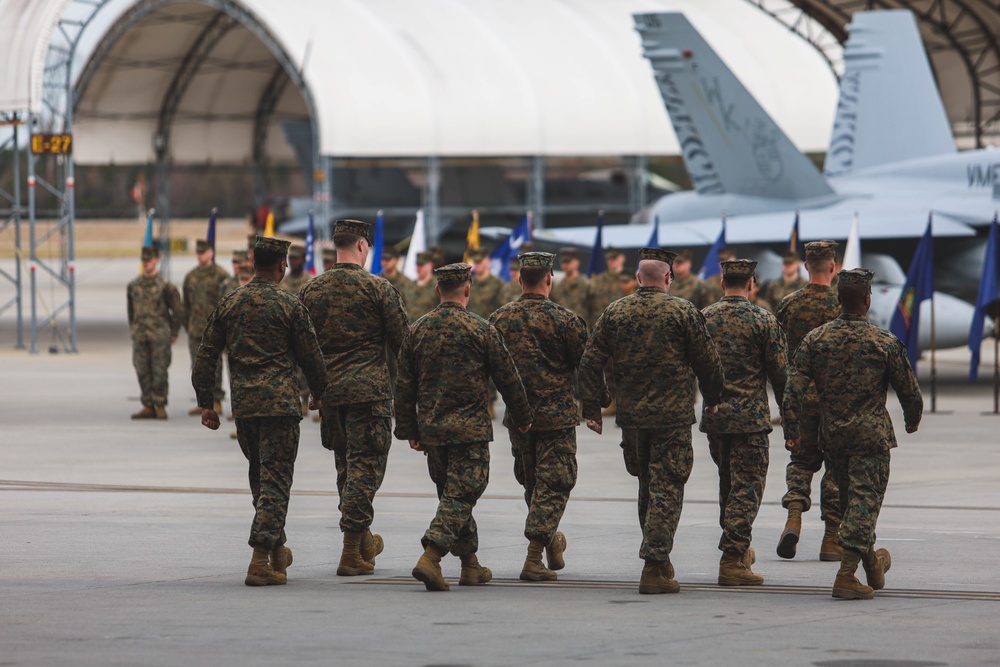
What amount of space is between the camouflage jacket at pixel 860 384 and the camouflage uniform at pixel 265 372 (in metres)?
2.61

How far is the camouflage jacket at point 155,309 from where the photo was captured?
16.9 meters

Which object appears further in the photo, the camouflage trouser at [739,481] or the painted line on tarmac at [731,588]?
the camouflage trouser at [739,481]

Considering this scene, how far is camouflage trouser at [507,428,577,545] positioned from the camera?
787 cm

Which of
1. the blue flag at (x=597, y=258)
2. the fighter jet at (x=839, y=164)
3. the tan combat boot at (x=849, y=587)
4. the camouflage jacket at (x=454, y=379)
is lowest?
the tan combat boot at (x=849, y=587)

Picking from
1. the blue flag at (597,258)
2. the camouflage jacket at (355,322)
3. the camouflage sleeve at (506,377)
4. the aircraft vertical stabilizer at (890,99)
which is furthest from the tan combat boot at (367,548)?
the aircraft vertical stabilizer at (890,99)

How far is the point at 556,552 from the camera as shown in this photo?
799 cm

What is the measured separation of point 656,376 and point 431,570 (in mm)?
1522

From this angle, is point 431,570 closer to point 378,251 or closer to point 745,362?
point 745,362

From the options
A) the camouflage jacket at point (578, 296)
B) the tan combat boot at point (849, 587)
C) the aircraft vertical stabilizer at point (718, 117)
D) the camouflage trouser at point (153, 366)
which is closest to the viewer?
the tan combat boot at point (849, 587)

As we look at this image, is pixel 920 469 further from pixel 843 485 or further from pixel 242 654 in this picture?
pixel 242 654

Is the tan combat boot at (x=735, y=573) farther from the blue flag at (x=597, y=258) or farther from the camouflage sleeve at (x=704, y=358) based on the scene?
the blue flag at (x=597, y=258)

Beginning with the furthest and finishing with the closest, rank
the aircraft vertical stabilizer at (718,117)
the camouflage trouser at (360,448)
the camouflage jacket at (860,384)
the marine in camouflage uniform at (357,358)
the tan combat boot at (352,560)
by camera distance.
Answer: the aircraft vertical stabilizer at (718,117)
the marine in camouflage uniform at (357,358)
the camouflage trouser at (360,448)
the tan combat boot at (352,560)
the camouflage jacket at (860,384)

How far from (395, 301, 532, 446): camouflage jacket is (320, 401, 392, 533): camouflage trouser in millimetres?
310

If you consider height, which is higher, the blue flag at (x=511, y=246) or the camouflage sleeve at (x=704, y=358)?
the blue flag at (x=511, y=246)
